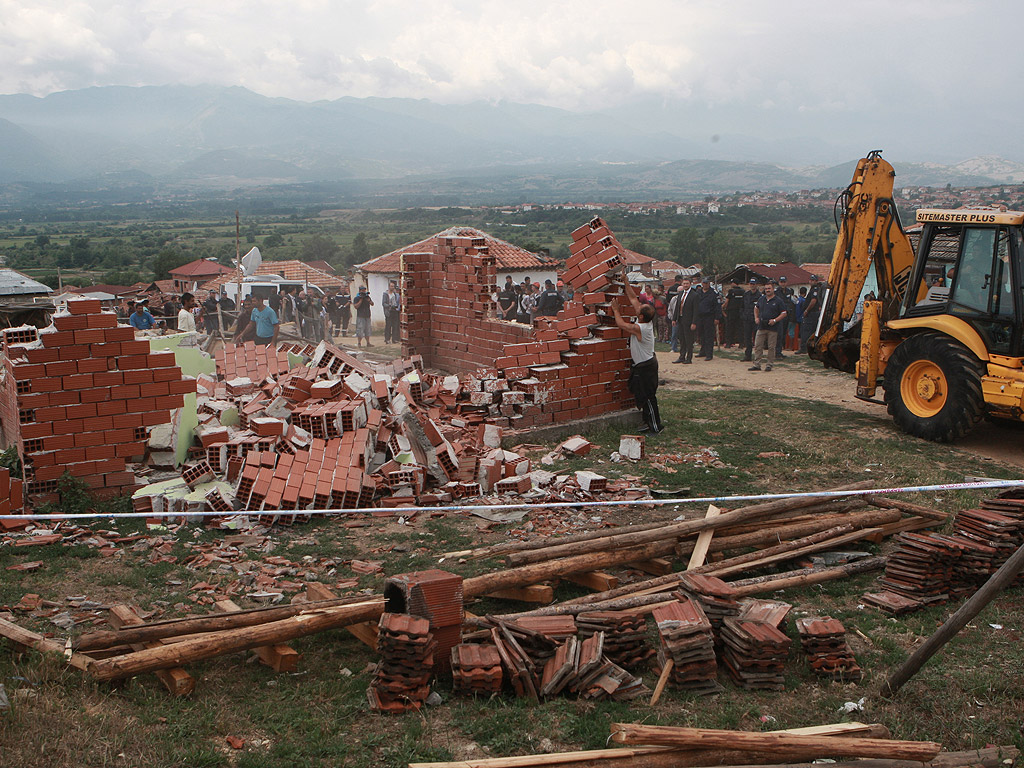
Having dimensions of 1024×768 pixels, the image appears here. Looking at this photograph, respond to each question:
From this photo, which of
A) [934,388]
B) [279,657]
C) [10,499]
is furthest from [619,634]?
[934,388]

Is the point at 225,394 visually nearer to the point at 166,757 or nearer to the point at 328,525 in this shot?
the point at 328,525

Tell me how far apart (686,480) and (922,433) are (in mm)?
3812

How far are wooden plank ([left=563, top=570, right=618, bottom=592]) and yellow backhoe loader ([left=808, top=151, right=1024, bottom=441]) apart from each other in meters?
6.16

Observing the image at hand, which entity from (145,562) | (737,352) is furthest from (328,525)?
(737,352)

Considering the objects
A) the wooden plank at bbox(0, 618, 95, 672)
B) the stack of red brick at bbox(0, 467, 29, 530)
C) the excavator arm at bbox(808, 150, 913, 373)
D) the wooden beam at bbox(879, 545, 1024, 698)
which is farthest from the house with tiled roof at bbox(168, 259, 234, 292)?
the wooden beam at bbox(879, 545, 1024, 698)

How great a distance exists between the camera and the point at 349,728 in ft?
13.0

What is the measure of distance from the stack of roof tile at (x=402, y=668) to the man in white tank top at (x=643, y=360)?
6446 mm

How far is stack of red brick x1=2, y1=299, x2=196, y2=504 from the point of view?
7031mm

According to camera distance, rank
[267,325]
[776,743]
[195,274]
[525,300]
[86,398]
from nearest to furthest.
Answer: [776,743] < [86,398] < [267,325] < [525,300] < [195,274]

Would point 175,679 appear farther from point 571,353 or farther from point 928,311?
point 928,311

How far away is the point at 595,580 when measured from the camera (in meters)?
5.59

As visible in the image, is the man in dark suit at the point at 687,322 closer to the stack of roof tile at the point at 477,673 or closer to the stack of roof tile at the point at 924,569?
the stack of roof tile at the point at 924,569

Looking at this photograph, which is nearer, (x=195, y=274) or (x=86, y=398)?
(x=86, y=398)

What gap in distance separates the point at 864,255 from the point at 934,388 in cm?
218
